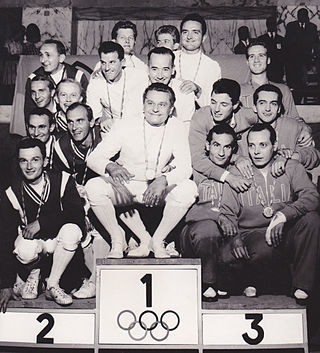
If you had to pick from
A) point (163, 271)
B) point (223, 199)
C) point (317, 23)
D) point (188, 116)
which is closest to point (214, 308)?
point (163, 271)

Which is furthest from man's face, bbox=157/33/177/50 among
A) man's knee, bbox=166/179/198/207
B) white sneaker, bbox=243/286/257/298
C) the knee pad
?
white sneaker, bbox=243/286/257/298

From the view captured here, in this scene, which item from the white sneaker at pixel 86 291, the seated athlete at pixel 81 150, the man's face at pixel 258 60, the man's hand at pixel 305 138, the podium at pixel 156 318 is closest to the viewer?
the podium at pixel 156 318

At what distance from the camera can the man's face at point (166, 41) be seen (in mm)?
3547

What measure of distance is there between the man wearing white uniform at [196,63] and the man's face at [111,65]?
1.30ft

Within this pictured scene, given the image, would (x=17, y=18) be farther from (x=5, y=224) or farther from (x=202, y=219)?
(x=202, y=219)

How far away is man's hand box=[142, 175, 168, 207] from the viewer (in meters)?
3.29

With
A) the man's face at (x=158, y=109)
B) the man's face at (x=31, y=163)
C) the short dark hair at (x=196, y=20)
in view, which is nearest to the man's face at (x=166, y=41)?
the short dark hair at (x=196, y=20)

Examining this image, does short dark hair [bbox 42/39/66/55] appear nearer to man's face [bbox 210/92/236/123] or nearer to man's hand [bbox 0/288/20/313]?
man's face [bbox 210/92/236/123]

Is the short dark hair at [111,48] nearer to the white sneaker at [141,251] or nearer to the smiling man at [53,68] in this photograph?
the smiling man at [53,68]

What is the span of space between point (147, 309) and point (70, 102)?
1450mm

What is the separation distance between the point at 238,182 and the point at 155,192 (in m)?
0.54

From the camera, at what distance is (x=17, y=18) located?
365cm

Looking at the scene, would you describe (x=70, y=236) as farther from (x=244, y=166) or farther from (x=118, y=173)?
(x=244, y=166)

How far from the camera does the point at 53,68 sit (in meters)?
3.55
